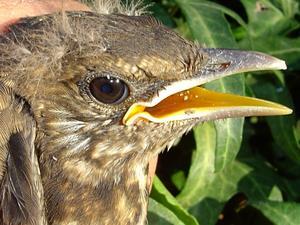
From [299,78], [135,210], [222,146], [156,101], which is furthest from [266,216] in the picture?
[156,101]

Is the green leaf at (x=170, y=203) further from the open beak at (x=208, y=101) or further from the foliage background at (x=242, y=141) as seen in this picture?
the open beak at (x=208, y=101)

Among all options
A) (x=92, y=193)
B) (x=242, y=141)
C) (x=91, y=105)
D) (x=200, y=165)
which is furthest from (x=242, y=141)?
(x=91, y=105)

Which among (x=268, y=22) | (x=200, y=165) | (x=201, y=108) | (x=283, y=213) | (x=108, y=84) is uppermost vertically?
(x=108, y=84)

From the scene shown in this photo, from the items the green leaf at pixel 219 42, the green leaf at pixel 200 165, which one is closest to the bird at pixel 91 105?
the green leaf at pixel 219 42

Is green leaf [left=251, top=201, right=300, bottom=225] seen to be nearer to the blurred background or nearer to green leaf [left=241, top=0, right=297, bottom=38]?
the blurred background

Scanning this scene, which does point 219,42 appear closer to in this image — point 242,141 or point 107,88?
point 242,141
